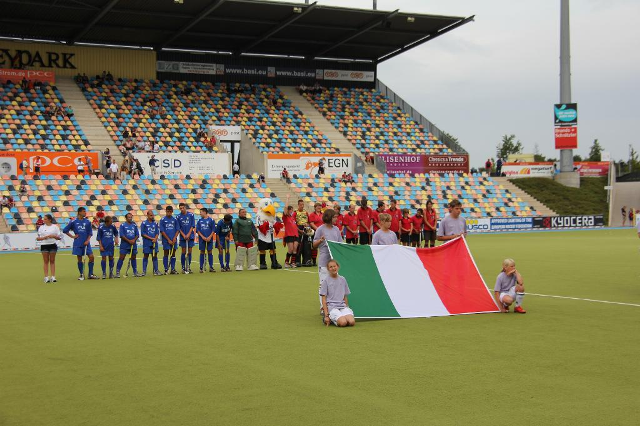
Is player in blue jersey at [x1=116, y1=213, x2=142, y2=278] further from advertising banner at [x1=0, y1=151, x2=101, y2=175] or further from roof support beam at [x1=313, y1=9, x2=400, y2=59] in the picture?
roof support beam at [x1=313, y1=9, x2=400, y2=59]

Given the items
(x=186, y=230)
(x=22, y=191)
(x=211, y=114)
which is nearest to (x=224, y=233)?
(x=186, y=230)

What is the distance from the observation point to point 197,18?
41.8 metres

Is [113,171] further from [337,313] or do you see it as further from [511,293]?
[511,293]

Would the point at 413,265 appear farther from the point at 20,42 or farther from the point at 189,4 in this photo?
the point at 20,42

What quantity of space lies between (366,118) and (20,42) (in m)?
22.5

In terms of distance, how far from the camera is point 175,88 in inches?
1940

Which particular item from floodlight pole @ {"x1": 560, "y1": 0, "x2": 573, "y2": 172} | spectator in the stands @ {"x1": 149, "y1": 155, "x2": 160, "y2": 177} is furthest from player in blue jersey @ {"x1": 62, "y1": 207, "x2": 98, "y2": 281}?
floodlight pole @ {"x1": 560, "y1": 0, "x2": 573, "y2": 172}

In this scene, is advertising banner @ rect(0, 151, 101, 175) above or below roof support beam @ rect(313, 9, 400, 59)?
below

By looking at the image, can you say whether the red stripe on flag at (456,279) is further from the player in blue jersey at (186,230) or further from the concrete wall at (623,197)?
the concrete wall at (623,197)

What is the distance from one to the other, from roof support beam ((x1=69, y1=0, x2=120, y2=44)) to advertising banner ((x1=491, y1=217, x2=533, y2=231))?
79.1 ft

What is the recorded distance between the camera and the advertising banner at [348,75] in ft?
181

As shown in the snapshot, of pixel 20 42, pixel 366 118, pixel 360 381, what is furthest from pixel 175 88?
pixel 360 381

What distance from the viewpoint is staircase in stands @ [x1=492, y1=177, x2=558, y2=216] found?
48.3 meters

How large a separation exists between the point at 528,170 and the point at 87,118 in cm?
3066
